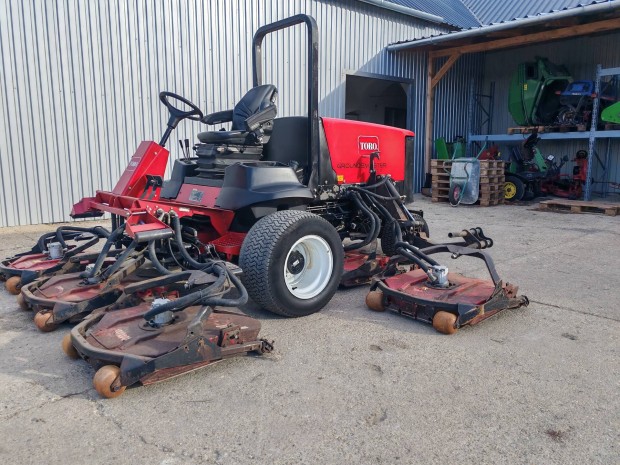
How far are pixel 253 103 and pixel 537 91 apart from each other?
10.1 m

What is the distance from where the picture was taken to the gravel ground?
214 cm

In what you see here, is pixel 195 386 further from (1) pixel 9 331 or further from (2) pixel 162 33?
(2) pixel 162 33

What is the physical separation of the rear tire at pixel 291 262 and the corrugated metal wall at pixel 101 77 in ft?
18.2

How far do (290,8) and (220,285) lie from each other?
8717mm

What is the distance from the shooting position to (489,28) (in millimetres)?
10602

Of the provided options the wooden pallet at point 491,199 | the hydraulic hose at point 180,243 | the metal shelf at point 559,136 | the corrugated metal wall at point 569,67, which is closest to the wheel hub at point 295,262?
the hydraulic hose at point 180,243

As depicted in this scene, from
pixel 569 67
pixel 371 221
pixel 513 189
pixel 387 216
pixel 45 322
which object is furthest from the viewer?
pixel 569 67

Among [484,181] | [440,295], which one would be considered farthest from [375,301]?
Answer: [484,181]

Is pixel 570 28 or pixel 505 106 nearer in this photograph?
pixel 570 28

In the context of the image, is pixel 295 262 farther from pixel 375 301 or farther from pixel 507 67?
pixel 507 67

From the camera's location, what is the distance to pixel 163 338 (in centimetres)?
272

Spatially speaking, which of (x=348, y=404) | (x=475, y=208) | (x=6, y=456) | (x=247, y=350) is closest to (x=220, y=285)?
(x=247, y=350)

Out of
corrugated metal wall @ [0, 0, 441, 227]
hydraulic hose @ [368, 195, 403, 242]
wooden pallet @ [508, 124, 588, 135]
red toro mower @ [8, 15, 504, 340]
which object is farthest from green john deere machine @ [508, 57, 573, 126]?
hydraulic hose @ [368, 195, 403, 242]

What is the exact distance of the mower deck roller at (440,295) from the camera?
3359 mm
